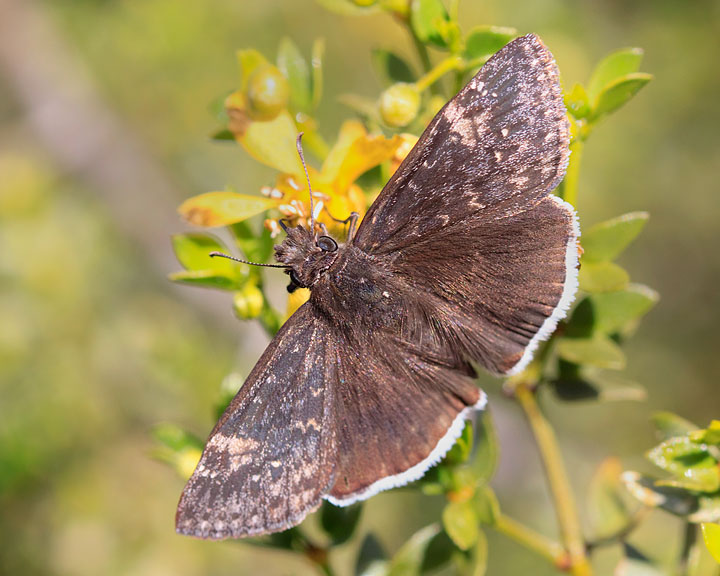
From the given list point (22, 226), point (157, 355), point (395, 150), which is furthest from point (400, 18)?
point (22, 226)

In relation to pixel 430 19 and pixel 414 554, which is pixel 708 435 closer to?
pixel 414 554

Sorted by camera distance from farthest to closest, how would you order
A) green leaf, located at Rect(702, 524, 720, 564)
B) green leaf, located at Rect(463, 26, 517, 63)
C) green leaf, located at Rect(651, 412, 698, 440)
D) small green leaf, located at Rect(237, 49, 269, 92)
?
small green leaf, located at Rect(237, 49, 269, 92) → green leaf, located at Rect(651, 412, 698, 440) → green leaf, located at Rect(463, 26, 517, 63) → green leaf, located at Rect(702, 524, 720, 564)

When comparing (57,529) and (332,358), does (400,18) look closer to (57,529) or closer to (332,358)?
(332,358)

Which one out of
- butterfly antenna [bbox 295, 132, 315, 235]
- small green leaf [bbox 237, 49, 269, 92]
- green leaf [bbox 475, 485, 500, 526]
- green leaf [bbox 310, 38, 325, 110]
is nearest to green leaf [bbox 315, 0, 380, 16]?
green leaf [bbox 310, 38, 325, 110]

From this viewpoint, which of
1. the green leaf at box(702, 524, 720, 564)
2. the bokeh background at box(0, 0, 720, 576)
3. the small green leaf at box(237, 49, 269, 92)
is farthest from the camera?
the bokeh background at box(0, 0, 720, 576)

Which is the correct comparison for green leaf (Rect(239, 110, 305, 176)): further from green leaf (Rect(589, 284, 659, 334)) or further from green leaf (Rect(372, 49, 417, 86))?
green leaf (Rect(589, 284, 659, 334))

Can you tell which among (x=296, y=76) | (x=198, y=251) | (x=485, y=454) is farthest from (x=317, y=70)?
(x=485, y=454)
